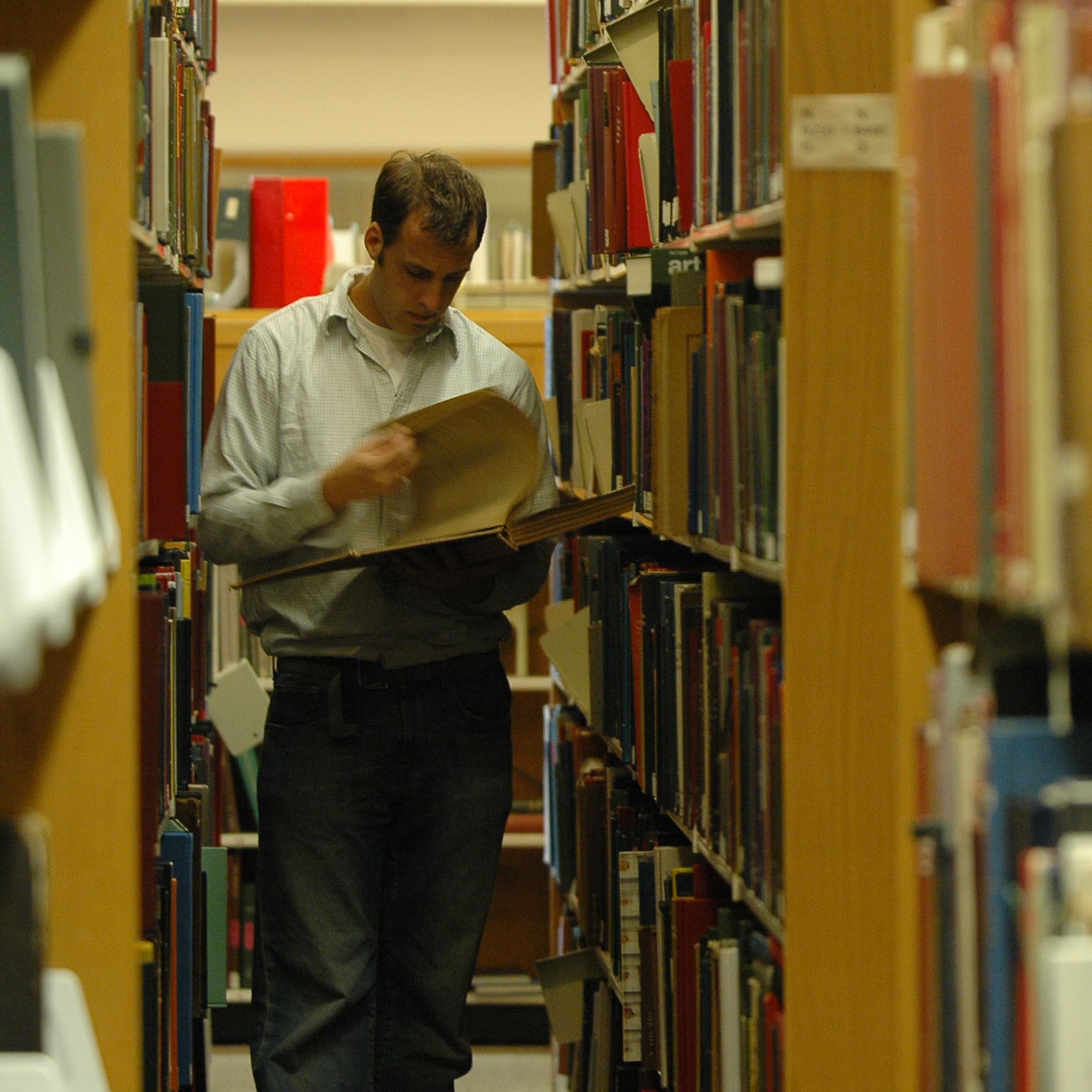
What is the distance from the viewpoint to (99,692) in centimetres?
125

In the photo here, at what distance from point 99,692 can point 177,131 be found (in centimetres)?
140

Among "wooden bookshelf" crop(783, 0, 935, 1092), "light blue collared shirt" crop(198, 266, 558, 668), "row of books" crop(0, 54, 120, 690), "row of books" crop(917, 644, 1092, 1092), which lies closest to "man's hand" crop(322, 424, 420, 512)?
"light blue collared shirt" crop(198, 266, 558, 668)

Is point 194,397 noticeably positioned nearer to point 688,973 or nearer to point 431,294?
point 431,294

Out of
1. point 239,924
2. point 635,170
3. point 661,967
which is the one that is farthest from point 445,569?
point 239,924

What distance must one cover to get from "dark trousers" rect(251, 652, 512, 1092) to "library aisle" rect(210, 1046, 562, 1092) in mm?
1097

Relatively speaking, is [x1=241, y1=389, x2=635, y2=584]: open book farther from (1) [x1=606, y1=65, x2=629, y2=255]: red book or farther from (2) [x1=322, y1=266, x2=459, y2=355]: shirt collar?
(1) [x1=606, y1=65, x2=629, y2=255]: red book

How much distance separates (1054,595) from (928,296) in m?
0.25

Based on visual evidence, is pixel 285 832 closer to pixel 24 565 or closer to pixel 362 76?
pixel 24 565

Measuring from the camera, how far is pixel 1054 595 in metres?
0.94

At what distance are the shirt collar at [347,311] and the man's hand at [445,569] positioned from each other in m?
0.35

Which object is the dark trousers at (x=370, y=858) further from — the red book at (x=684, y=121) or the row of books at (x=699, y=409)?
the red book at (x=684, y=121)

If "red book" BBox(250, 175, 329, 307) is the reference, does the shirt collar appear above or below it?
below

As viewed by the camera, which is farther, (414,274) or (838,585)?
(414,274)

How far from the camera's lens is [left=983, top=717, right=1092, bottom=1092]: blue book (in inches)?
41.6
